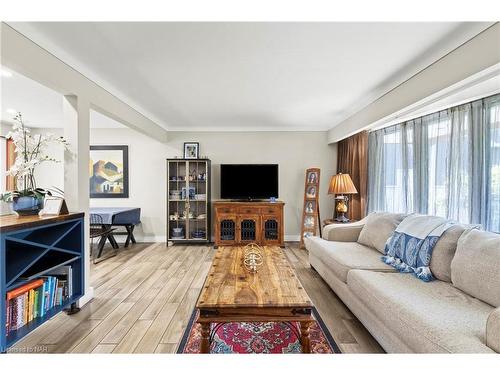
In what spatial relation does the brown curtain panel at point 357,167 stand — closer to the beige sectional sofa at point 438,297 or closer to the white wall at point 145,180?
the beige sectional sofa at point 438,297

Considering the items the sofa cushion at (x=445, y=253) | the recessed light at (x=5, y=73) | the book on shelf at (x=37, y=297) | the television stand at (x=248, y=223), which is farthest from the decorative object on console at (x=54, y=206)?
the sofa cushion at (x=445, y=253)

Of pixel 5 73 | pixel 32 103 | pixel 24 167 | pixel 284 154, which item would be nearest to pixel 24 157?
pixel 24 167

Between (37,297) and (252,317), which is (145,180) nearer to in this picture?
(37,297)

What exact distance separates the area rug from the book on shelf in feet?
3.76

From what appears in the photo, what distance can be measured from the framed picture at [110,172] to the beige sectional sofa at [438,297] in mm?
4393

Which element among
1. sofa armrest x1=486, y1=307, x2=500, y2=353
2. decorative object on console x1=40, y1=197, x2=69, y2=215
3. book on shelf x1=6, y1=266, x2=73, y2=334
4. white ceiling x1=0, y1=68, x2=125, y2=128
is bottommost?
book on shelf x1=6, y1=266, x2=73, y2=334

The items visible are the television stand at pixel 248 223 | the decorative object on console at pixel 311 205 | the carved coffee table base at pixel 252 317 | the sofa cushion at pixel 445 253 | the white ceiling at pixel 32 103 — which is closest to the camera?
the carved coffee table base at pixel 252 317

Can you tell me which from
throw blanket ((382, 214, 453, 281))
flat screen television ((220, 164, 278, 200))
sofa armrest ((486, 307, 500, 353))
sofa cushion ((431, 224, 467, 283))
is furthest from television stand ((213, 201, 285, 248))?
sofa armrest ((486, 307, 500, 353))

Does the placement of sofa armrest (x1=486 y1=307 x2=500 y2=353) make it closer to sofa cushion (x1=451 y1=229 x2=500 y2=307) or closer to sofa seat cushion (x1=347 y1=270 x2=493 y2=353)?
sofa seat cushion (x1=347 y1=270 x2=493 y2=353)

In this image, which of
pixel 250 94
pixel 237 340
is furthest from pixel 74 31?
pixel 237 340

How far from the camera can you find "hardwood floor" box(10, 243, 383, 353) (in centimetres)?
183

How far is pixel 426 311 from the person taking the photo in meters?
1.45

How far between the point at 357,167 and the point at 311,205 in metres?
1.13

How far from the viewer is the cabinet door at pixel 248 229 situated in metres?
4.60
